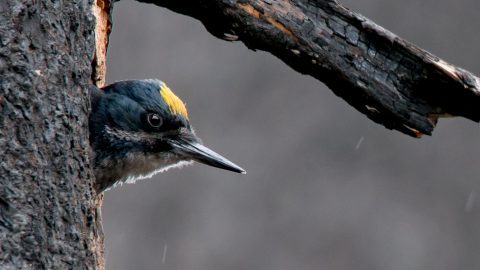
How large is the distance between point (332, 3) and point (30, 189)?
164cm

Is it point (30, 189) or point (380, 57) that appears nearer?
point (30, 189)

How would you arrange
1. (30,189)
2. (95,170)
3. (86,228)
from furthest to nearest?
(95,170) → (86,228) → (30,189)

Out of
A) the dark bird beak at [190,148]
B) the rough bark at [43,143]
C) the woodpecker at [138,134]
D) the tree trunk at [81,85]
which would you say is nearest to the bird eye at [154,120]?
the woodpecker at [138,134]

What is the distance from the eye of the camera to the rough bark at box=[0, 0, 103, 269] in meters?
2.68

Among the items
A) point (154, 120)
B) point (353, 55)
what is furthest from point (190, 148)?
point (353, 55)

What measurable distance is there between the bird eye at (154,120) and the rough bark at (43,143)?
2.87ft

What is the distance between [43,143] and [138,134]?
1089 mm

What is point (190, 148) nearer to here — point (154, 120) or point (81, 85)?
point (154, 120)

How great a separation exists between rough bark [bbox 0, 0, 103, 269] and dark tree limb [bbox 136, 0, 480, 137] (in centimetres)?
96

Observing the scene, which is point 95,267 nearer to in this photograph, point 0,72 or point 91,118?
point 0,72

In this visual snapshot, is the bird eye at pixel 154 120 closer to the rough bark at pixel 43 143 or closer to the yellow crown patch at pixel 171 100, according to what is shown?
the yellow crown patch at pixel 171 100

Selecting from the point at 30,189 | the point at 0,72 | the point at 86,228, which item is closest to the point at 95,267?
the point at 86,228

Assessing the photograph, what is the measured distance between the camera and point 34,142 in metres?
2.79

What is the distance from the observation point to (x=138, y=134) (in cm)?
389
